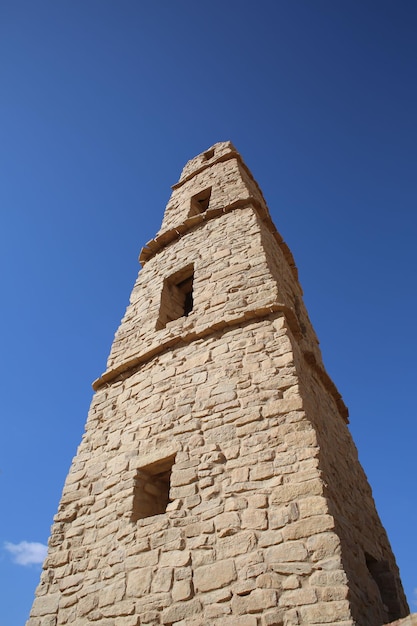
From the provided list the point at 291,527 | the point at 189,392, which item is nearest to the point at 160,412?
the point at 189,392

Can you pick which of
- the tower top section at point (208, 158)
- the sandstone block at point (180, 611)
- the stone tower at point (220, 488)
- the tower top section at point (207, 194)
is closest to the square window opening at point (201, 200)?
the tower top section at point (207, 194)

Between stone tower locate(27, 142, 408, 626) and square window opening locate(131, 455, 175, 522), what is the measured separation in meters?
0.02

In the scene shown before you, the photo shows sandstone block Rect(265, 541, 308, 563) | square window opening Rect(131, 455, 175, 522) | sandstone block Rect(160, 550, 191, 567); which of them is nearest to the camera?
sandstone block Rect(265, 541, 308, 563)

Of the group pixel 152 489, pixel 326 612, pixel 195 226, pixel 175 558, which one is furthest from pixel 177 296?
pixel 326 612

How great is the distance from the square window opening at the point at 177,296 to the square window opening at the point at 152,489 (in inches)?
107

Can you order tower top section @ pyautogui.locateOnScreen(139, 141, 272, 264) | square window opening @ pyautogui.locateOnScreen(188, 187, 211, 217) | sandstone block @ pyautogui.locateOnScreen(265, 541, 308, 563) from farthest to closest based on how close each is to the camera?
square window opening @ pyautogui.locateOnScreen(188, 187, 211, 217)
tower top section @ pyautogui.locateOnScreen(139, 141, 272, 264)
sandstone block @ pyautogui.locateOnScreen(265, 541, 308, 563)

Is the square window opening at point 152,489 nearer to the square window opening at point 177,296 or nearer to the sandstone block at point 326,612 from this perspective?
the sandstone block at point 326,612

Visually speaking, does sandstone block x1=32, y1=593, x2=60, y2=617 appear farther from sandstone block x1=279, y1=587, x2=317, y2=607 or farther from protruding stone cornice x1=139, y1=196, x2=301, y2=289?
protruding stone cornice x1=139, y1=196, x2=301, y2=289

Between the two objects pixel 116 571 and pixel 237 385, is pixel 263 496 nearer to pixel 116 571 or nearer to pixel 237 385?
pixel 237 385

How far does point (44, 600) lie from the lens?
15.2ft

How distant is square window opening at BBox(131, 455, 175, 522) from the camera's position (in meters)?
4.80

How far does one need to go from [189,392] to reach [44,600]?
8.72ft

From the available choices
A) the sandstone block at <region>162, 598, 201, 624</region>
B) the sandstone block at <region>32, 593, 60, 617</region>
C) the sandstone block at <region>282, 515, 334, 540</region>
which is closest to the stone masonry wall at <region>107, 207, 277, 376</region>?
the sandstone block at <region>282, 515, 334, 540</region>

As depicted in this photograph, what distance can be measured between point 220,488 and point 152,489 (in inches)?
47.6
